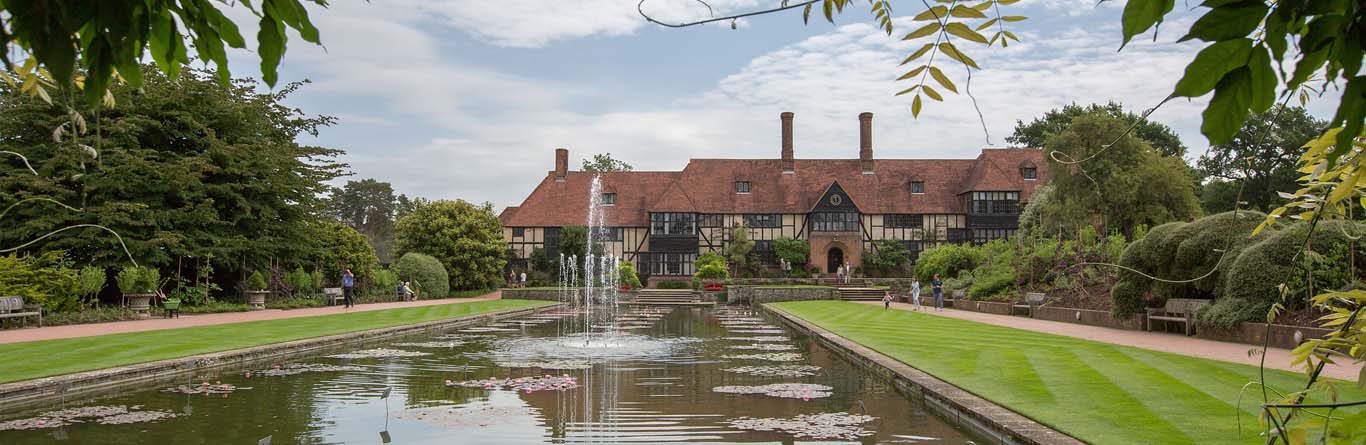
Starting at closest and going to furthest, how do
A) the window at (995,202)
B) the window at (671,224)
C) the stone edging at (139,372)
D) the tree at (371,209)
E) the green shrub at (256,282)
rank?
1. the stone edging at (139,372)
2. the green shrub at (256,282)
3. the window at (995,202)
4. the window at (671,224)
5. the tree at (371,209)

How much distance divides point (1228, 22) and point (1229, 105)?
0.46ft

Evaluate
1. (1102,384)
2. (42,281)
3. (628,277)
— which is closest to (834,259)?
(628,277)

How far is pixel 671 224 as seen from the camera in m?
56.4

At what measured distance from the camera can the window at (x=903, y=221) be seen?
56500mm

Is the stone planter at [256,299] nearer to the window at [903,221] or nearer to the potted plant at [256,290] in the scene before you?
the potted plant at [256,290]

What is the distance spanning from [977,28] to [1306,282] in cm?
1591

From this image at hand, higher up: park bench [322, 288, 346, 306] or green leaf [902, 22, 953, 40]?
green leaf [902, 22, 953, 40]

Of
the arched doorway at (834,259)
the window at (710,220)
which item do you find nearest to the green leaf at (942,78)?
the arched doorway at (834,259)

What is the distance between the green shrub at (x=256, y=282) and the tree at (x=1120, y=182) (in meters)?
26.7

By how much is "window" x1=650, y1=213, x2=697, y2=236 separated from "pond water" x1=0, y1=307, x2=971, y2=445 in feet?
136

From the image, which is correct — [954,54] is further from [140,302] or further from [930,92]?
[140,302]

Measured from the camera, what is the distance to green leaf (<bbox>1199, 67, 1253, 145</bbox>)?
4.92 feet

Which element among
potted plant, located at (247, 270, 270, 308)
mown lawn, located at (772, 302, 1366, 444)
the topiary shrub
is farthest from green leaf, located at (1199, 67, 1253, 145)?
the topiary shrub

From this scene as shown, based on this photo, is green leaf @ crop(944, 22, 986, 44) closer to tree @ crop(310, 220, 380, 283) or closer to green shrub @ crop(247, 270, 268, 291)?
green shrub @ crop(247, 270, 268, 291)
